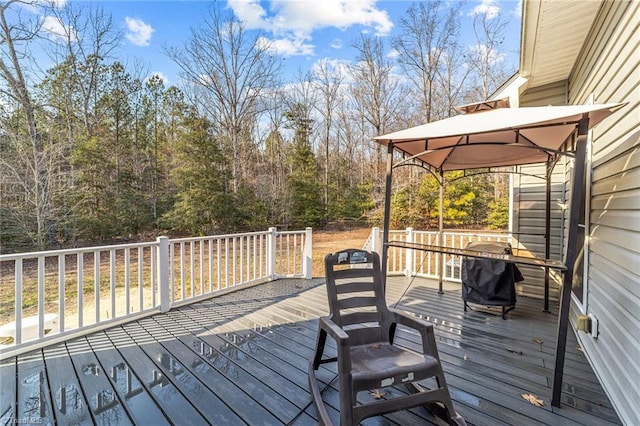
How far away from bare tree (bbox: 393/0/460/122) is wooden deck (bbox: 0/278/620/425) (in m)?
11.3

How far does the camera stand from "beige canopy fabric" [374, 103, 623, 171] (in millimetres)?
2176

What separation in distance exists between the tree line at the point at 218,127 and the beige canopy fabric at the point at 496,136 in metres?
6.78

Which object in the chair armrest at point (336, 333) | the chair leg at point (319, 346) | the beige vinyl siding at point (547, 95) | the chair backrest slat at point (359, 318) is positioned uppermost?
the beige vinyl siding at point (547, 95)

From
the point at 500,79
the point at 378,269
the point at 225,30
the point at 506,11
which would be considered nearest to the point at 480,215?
the point at 500,79

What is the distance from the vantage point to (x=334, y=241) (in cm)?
1241

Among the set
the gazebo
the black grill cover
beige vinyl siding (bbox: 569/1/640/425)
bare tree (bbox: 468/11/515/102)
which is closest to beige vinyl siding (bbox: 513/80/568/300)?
the gazebo

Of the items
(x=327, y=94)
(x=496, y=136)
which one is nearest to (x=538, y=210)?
(x=496, y=136)

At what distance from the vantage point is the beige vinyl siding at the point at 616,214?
1.91m

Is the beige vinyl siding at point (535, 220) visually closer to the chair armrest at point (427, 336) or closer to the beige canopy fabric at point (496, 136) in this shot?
the beige canopy fabric at point (496, 136)

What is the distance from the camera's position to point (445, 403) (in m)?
1.81

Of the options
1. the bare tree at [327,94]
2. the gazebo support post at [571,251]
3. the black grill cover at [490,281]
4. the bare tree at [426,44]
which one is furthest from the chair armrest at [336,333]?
the bare tree at [327,94]

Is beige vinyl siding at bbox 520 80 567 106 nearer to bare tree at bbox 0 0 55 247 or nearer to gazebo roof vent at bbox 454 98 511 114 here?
gazebo roof vent at bbox 454 98 511 114

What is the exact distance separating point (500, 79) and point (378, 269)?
521 inches

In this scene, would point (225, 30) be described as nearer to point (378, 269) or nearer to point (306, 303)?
point (306, 303)
